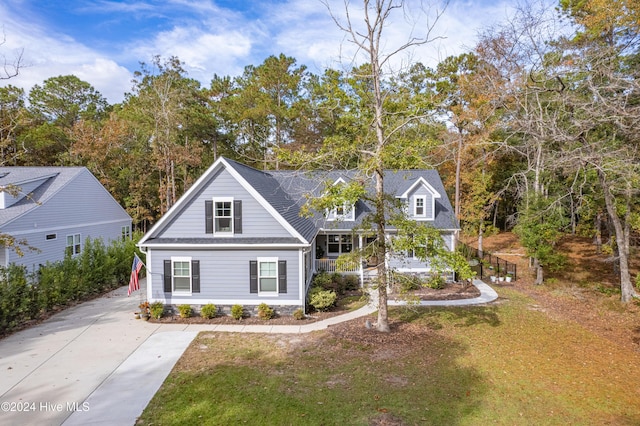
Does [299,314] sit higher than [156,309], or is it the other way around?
[156,309]

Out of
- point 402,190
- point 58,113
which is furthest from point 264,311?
point 58,113

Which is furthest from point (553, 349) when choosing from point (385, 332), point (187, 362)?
point (187, 362)

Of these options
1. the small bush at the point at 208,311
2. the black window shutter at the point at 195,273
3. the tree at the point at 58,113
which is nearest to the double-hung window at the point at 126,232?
the tree at the point at 58,113

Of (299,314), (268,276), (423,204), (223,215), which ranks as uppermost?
(423,204)

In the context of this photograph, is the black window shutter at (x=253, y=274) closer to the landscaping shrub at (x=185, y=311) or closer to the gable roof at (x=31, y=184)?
the landscaping shrub at (x=185, y=311)

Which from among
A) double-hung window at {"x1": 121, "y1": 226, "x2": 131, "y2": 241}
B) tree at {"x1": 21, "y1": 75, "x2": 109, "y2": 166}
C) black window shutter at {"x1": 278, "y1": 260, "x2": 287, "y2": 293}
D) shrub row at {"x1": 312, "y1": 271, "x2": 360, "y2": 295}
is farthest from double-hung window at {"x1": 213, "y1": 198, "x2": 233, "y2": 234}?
tree at {"x1": 21, "y1": 75, "x2": 109, "y2": 166}

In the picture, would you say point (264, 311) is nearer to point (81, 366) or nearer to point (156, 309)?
point (156, 309)

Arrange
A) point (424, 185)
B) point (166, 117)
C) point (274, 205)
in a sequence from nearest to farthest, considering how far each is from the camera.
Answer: point (274, 205), point (424, 185), point (166, 117)

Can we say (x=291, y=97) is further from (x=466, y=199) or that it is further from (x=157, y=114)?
(x=466, y=199)
